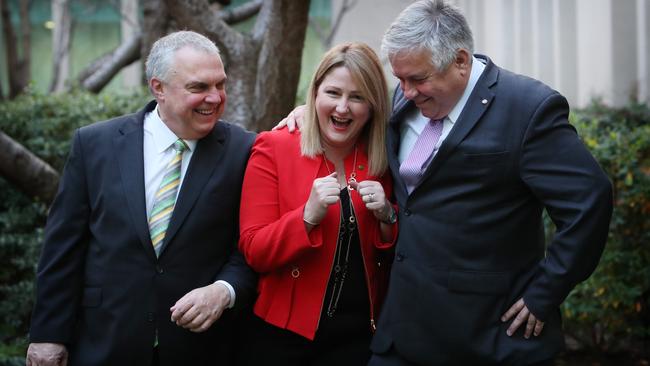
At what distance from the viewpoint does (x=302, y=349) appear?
4203mm

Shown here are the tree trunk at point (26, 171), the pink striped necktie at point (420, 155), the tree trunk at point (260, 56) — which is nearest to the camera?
the pink striped necktie at point (420, 155)

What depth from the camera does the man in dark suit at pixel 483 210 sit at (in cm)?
370

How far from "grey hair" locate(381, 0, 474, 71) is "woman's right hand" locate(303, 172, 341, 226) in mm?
589

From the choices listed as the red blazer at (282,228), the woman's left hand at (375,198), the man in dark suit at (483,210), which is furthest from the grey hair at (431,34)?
A: the red blazer at (282,228)

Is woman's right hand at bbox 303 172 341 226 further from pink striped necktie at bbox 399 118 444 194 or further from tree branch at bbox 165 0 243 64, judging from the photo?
tree branch at bbox 165 0 243 64

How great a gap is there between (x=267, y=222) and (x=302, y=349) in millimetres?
591

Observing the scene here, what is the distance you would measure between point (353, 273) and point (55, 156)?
4526mm

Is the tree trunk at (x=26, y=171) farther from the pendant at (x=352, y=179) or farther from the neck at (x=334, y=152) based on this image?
the pendant at (x=352, y=179)

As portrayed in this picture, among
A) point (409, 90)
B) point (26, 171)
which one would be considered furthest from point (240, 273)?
point (26, 171)

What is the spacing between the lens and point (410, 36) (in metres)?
3.84

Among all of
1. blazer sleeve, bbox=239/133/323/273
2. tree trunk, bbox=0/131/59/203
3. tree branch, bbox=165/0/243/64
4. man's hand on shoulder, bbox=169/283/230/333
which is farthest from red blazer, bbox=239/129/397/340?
tree trunk, bbox=0/131/59/203

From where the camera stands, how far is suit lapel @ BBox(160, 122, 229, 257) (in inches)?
166

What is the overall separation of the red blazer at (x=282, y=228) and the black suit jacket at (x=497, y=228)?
274 millimetres

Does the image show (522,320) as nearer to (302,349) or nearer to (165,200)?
(302,349)
